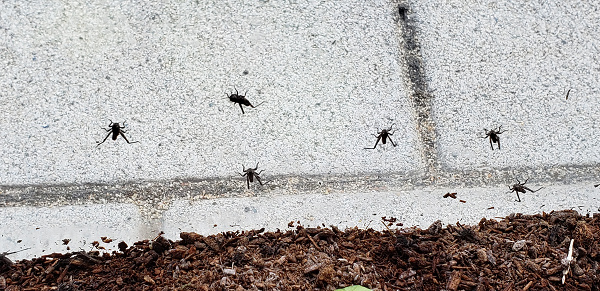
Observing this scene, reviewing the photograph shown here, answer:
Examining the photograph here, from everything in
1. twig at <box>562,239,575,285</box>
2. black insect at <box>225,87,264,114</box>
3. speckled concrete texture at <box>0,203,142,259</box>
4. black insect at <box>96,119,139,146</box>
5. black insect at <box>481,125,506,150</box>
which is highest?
black insect at <box>225,87,264,114</box>

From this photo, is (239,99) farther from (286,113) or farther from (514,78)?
(514,78)

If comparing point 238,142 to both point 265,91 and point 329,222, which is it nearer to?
point 265,91


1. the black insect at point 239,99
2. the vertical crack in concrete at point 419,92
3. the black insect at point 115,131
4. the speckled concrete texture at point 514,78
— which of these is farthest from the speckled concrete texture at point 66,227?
the speckled concrete texture at point 514,78

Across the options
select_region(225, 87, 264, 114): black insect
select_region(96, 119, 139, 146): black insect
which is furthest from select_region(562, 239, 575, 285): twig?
select_region(96, 119, 139, 146): black insect

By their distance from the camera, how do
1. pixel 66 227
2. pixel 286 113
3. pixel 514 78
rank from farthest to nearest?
pixel 514 78, pixel 286 113, pixel 66 227

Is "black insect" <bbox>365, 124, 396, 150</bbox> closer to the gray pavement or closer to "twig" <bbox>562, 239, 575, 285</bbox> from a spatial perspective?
the gray pavement

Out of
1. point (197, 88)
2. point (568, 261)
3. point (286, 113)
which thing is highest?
point (197, 88)

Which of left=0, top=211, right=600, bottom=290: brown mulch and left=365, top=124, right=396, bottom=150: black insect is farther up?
left=365, top=124, right=396, bottom=150: black insect

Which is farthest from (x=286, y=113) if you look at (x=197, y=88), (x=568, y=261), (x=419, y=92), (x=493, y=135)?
(x=568, y=261)

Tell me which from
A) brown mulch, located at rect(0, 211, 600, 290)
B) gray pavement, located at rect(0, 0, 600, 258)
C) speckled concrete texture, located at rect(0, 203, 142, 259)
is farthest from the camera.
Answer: gray pavement, located at rect(0, 0, 600, 258)
